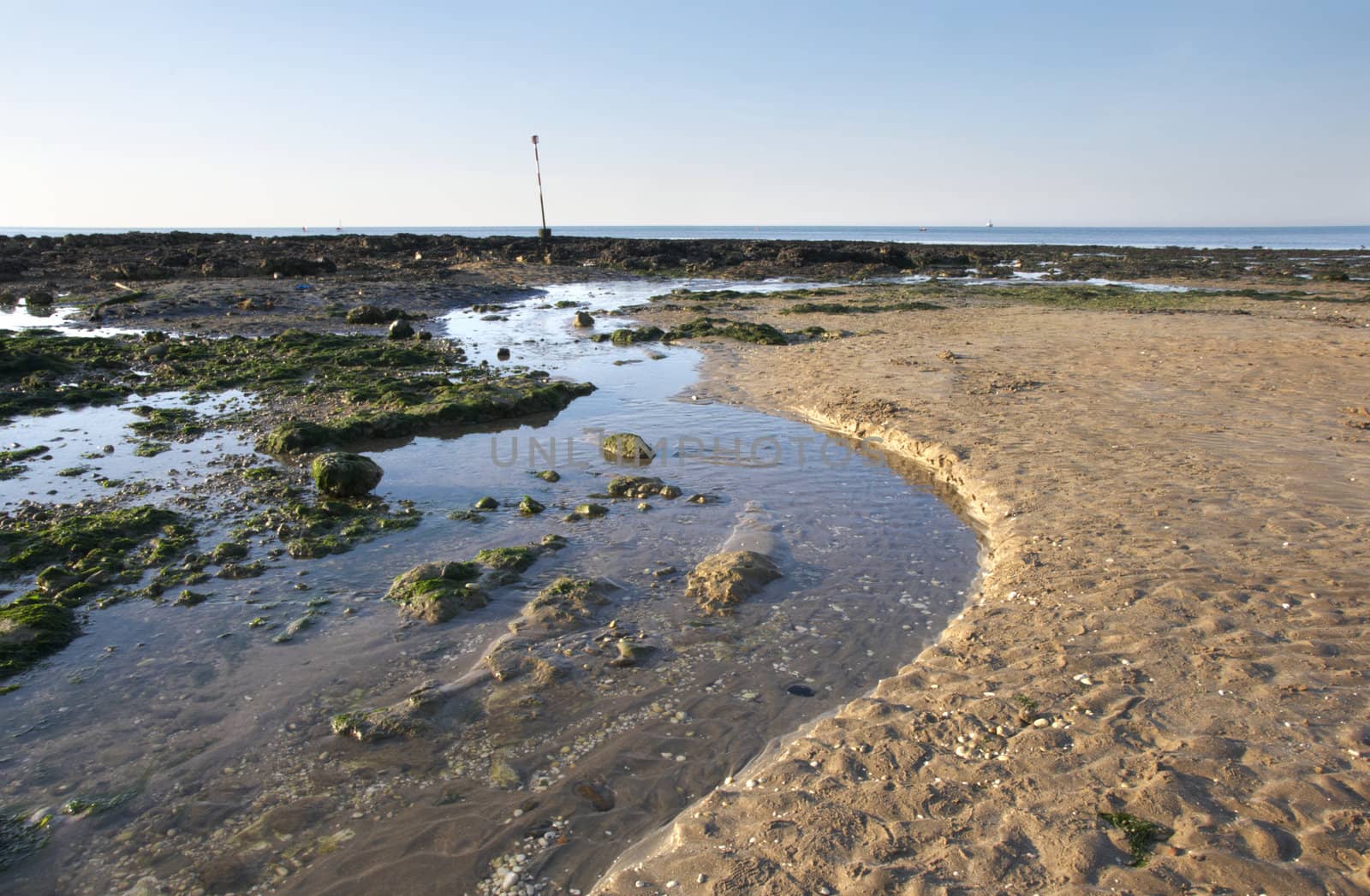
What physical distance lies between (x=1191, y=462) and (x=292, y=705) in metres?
8.45

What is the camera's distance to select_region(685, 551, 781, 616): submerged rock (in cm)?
580

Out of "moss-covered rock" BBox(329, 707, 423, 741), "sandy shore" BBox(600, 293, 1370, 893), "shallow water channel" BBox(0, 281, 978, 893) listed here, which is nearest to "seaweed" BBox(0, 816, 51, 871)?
"shallow water channel" BBox(0, 281, 978, 893)

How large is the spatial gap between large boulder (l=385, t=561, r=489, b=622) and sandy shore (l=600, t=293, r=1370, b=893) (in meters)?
2.76

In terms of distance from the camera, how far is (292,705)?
4633 mm

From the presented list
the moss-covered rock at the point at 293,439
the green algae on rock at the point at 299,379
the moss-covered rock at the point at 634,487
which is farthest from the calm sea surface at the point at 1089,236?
the moss-covered rock at the point at 634,487

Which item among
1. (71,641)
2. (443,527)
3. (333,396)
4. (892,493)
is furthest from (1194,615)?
(333,396)

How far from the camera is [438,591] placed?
5.81 meters

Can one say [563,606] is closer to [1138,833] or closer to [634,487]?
[634,487]

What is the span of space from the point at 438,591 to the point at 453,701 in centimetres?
135

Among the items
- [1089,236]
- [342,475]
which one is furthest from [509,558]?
[1089,236]

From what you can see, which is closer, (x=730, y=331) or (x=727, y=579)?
(x=727, y=579)

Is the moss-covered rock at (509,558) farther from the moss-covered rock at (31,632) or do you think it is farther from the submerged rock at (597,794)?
the moss-covered rock at (31,632)

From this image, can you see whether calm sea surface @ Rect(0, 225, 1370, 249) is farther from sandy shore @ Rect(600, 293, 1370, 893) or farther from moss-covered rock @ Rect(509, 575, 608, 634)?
moss-covered rock @ Rect(509, 575, 608, 634)

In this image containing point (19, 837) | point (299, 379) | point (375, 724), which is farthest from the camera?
point (299, 379)
